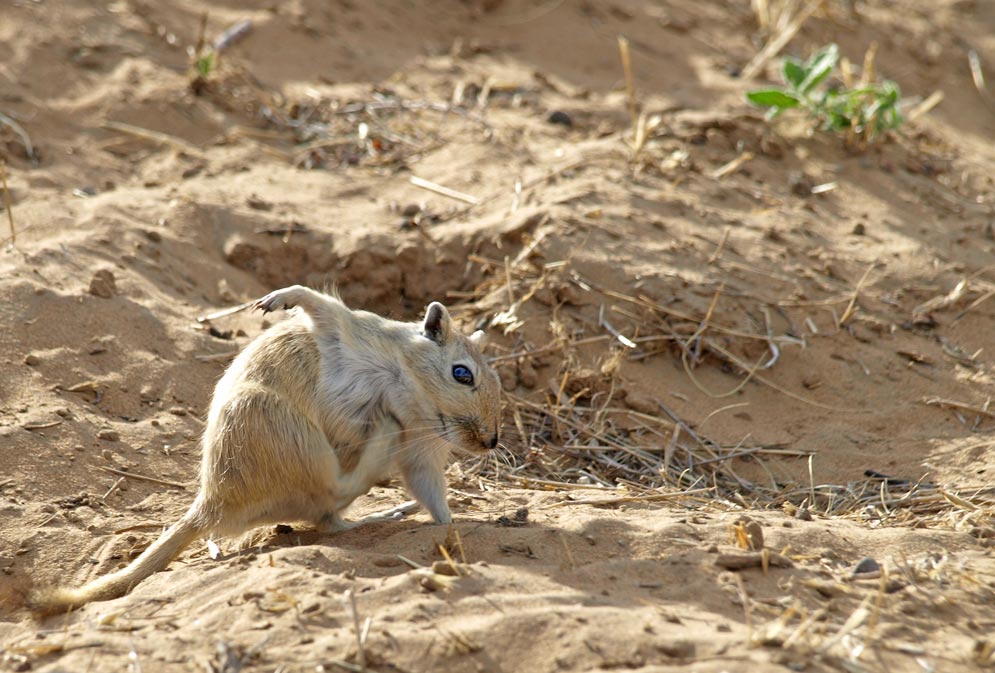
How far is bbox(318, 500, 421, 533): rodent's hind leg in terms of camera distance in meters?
4.10

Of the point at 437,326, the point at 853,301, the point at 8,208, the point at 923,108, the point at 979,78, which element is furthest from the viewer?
the point at 979,78

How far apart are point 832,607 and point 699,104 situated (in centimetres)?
519

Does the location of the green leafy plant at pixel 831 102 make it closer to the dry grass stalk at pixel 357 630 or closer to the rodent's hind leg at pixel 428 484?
the rodent's hind leg at pixel 428 484

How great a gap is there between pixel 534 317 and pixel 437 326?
1.42 metres

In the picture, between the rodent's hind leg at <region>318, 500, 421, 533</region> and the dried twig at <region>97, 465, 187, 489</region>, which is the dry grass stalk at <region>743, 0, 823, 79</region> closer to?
the rodent's hind leg at <region>318, 500, 421, 533</region>

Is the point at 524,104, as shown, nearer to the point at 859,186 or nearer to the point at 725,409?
the point at 859,186

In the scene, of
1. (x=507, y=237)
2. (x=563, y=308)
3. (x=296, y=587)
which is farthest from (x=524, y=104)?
(x=296, y=587)

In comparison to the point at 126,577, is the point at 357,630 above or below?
above

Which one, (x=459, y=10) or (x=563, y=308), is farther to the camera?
(x=459, y=10)

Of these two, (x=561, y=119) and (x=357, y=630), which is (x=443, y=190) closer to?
(x=561, y=119)

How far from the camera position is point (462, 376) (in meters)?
4.23

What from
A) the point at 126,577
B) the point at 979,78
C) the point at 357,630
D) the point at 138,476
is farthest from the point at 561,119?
the point at 357,630

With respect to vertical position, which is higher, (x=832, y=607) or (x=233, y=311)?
(x=832, y=607)

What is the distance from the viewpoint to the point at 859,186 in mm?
6887
